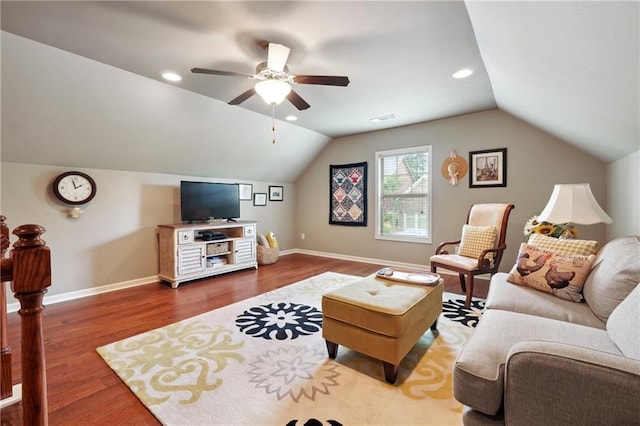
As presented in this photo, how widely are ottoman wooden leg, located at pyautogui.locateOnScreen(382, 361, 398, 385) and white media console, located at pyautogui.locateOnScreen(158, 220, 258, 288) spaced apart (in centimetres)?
310

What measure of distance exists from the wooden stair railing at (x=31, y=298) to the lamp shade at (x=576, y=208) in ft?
10.3

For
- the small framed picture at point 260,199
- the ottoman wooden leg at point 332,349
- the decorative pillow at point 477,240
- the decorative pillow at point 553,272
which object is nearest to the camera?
the decorative pillow at point 553,272

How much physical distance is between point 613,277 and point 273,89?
259 centimetres

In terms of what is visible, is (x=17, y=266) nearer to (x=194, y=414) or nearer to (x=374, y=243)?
(x=194, y=414)

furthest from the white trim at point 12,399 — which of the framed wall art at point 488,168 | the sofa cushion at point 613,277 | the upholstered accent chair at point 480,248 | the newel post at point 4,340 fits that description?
the framed wall art at point 488,168

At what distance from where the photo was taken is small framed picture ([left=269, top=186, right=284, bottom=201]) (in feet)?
19.5

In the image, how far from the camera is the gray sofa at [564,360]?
2.89ft

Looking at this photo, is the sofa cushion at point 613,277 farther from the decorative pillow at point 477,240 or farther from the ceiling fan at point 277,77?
the ceiling fan at point 277,77

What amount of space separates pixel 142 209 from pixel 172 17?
286cm

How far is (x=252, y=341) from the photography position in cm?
229

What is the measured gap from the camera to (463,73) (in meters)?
2.83

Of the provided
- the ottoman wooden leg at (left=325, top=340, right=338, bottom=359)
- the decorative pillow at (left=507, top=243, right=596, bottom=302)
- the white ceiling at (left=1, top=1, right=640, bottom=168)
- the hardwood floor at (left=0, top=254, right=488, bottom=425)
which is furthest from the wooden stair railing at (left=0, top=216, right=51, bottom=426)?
the decorative pillow at (left=507, top=243, right=596, bottom=302)

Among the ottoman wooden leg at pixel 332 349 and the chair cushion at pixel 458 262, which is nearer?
the ottoman wooden leg at pixel 332 349

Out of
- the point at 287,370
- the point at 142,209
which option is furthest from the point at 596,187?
the point at 142,209
